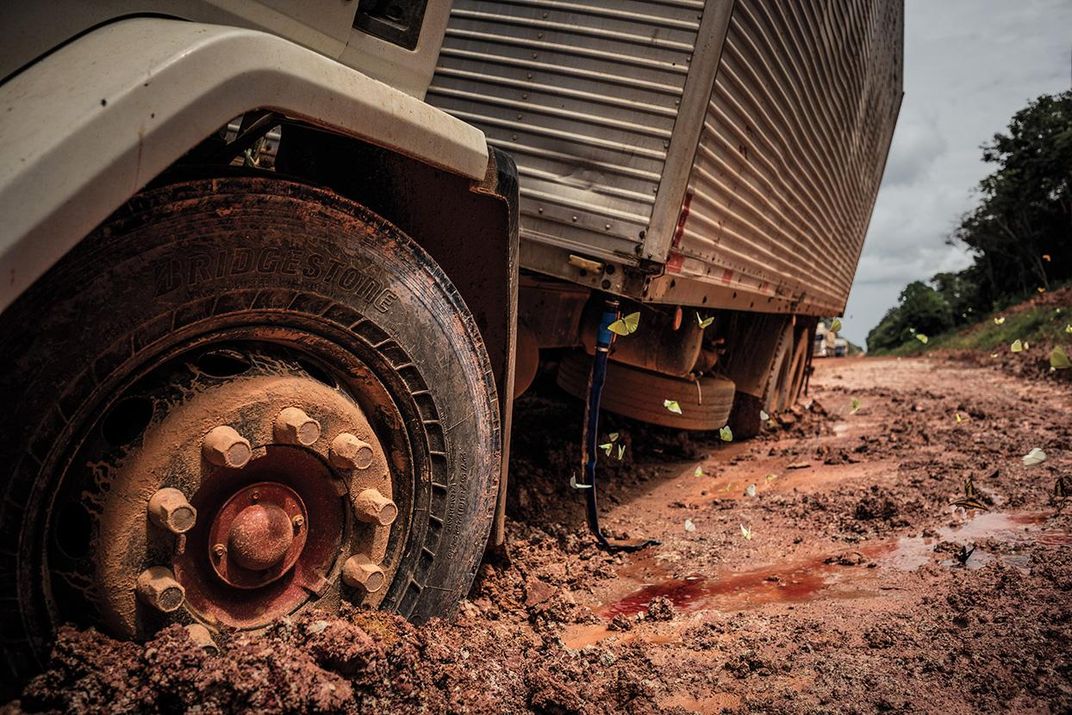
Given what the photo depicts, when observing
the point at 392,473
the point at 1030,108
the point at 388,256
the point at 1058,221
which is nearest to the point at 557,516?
the point at 392,473

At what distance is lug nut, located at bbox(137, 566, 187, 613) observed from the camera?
1469 mm

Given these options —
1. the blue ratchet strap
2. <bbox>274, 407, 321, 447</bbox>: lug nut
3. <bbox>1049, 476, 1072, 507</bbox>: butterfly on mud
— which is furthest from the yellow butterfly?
<bbox>1049, 476, 1072, 507</bbox>: butterfly on mud

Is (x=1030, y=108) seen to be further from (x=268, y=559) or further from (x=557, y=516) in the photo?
(x=268, y=559)

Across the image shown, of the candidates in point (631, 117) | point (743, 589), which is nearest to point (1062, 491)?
point (743, 589)

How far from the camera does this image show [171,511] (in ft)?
4.81

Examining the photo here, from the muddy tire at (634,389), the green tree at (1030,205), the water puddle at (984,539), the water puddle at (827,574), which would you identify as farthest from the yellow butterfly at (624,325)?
the green tree at (1030,205)

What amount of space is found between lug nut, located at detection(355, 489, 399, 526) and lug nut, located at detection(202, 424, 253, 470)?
352 millimetres

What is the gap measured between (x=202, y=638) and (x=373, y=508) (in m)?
0.48

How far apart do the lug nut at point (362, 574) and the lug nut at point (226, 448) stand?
0.45m

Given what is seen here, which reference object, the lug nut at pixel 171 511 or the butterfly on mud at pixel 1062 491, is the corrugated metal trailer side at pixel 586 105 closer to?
the lug nut at pixel 171 511

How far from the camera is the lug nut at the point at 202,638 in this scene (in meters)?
1.51

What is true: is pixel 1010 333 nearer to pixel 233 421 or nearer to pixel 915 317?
pixel 915 317

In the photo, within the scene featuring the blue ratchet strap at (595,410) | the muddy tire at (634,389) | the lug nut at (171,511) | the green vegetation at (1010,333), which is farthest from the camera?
the green vegetation at (1010,333)

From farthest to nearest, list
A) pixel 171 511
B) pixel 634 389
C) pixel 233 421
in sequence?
1. pixel 634 389
2. pixel 233 421
3. pixel 171 511
